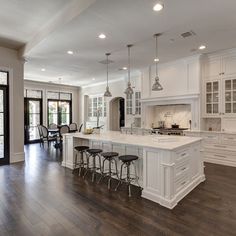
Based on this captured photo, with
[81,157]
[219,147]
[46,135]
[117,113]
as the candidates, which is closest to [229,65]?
[219,147]

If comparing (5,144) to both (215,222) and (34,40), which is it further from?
(215,222)

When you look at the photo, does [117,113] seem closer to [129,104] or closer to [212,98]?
[129,104]

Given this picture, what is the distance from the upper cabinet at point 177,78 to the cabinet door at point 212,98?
0.38 meters

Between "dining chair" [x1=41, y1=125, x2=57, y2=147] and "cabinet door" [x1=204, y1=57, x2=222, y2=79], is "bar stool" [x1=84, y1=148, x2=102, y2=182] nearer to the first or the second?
"dining chair" [x1=41, y1=125, x2=57, y2=147]

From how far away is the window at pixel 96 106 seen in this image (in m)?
9.72

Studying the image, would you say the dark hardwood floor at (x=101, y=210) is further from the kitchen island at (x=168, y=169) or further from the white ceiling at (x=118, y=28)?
the white ceiling at (x=118, y=28)

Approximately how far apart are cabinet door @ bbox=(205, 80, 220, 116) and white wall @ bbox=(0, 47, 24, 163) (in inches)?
227

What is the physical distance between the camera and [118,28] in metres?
3.65

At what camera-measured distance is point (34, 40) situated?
4535 mm

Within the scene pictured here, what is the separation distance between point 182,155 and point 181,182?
1.53 ft

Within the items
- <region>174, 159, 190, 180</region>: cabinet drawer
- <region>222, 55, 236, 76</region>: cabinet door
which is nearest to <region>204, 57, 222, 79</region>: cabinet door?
<region>222, 55, 236, 76</region>: cabinet door

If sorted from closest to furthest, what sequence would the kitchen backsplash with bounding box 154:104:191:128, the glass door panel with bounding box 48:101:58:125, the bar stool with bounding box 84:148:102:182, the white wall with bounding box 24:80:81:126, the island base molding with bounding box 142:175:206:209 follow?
1. the island base molding with bounding box 142:175:206:209
2. the bar stool with bounding box 84:148:102:182
3. the kitchen backsplash with bounding box 154:104:191:128
4. the white wall with bounding box 24:80:81:126
5. the glass door panel with bounding box 48:101:58:125

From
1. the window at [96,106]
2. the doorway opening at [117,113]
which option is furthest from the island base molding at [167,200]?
the window at [96,106]

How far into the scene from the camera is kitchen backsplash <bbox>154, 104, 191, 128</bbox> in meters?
6.32
